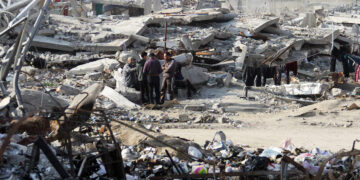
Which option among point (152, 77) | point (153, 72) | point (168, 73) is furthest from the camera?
point (168, 73)

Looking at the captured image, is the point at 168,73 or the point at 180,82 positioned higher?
the point at 168,73

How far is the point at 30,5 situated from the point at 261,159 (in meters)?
5.00

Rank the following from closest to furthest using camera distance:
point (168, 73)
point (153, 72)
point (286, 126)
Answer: point (286, 126) < point (153, 72) < point (168, 73)

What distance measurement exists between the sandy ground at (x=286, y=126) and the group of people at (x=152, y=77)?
63 cm

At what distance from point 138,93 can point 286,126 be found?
12.3 ft

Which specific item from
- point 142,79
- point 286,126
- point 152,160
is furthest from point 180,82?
point 152,160

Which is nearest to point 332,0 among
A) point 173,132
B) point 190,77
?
point 190,77

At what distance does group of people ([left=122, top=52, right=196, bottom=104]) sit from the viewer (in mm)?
11617

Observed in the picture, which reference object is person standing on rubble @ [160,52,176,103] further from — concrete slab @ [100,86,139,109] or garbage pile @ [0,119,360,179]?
garbage pile @ [0,119,360,179]

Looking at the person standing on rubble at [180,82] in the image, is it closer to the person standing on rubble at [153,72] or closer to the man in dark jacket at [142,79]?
the man in dark jacket at [142,79]

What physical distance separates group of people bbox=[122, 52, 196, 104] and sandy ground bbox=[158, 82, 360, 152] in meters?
0.63

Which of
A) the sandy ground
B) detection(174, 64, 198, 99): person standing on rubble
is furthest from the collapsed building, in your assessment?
detection(174, 64, 198, 99): person standing on rubble

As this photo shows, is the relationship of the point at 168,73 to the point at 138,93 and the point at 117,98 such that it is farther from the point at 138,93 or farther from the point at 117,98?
the point at 117,98

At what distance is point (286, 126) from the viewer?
1048 centimetres
